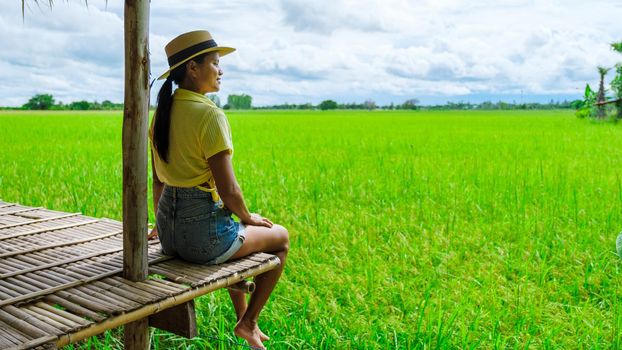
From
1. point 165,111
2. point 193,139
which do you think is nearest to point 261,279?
point 193,139

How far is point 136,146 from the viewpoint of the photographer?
7.47 ft

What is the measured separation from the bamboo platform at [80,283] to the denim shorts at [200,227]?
0.06 metres

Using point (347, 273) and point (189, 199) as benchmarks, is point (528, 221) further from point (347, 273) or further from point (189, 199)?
point (189, 199)

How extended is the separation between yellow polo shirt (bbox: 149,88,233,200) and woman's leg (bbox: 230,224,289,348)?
292mm

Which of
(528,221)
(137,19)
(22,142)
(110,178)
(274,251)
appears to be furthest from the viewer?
(22,142)

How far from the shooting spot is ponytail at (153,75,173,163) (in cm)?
252

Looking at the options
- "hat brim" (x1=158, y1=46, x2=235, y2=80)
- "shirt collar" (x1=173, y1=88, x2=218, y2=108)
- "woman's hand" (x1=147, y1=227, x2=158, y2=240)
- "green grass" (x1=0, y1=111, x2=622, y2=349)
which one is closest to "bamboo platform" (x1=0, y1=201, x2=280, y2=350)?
"woman's hand" (x1=147, y1=227, x2=158, y2=240)

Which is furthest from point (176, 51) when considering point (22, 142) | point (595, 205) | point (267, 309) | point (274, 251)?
point (22, 142)

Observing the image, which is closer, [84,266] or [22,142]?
[84,266]

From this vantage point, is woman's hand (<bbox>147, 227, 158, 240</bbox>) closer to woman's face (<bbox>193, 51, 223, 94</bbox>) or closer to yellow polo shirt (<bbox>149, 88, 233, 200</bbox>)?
yellow polo shirt (<bbox>149, 88, 233, 200</bbox>)

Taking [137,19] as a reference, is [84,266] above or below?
below

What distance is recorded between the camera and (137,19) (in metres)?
2.21

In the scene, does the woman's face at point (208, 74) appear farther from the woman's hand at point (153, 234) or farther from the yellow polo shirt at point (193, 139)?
the woman's hand at point (153, 234)

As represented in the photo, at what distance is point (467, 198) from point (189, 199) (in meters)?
3.99
